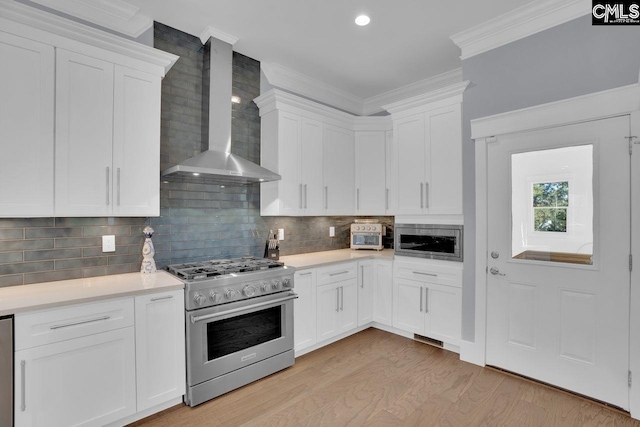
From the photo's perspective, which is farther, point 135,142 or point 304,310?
point 304,310

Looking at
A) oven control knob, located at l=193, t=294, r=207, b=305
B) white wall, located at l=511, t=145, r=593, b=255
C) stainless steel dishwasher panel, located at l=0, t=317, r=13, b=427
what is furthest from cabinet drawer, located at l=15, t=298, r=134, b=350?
white wall, located at l=511, t=145, r=593, b=255

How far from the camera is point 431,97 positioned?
3.28m

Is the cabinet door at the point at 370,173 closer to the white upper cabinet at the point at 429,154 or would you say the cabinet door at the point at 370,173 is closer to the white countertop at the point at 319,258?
the white upper cabinet at the point at 429,154

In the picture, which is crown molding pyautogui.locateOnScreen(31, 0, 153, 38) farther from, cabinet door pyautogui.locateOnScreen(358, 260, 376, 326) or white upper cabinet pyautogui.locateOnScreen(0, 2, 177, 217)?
cabinet door pyautogui.locateOnScreen(358, 260, 376, 326)

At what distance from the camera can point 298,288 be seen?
3.08m

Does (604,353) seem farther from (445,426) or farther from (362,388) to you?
(362,388)

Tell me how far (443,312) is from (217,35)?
11.2 ft

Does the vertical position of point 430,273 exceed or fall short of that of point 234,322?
it exceeds it

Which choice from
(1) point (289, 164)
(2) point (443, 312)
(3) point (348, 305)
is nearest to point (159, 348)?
(3) point (348, 305)

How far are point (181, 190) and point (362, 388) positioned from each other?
90.1 inches

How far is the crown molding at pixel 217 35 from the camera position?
292 centimetres

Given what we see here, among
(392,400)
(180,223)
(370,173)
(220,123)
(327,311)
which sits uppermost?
(220,123)

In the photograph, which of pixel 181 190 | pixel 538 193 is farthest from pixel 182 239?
pixel 538 193

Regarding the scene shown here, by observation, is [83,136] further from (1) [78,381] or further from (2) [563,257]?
(2) [563,257]
